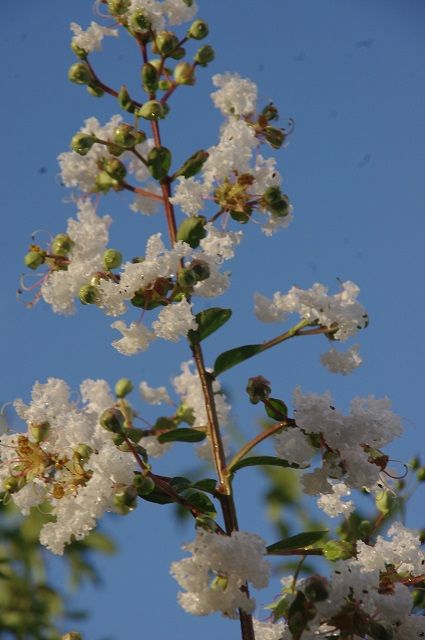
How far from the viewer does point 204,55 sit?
7.05 ft

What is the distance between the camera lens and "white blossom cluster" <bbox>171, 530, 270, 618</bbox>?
1.59 m

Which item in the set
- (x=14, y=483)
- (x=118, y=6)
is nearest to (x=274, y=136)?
(x=118, y=6)

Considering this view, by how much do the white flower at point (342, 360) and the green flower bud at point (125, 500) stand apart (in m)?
0.50

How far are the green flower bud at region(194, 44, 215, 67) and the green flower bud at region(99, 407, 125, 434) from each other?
32.9 inches

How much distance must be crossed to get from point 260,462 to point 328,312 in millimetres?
328

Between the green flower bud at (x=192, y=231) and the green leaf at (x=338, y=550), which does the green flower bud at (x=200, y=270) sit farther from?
the green leaf at (x=338, y=550)

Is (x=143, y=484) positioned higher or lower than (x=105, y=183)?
lower

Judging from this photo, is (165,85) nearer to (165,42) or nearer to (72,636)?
(165,42)

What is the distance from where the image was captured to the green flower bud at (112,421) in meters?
1.72

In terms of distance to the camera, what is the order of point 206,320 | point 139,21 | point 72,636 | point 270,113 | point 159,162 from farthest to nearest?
point 270,113, point 139,21, point 159,162, point 206,320, point 72,636

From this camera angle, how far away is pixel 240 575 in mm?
1619

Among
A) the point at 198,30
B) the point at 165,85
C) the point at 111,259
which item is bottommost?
the point at 111,259

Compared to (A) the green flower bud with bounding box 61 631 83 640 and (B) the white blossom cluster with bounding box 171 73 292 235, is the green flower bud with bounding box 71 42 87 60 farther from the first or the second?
(A) the green flower bud with bounding box 61 631 83 640

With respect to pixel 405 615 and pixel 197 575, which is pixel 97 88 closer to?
pixel 197 575
